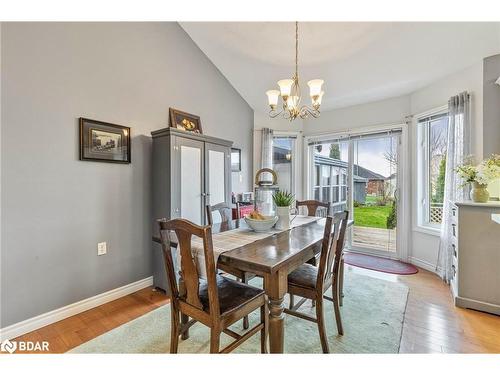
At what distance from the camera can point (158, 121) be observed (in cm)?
282

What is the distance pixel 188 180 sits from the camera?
8.84 feet

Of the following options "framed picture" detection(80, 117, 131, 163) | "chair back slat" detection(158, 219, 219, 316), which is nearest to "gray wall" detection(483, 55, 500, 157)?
"chair back slat" detection(158, 219, 219, 316)

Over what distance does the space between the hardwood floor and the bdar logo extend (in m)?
0.07

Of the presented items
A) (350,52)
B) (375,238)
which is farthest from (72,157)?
(375,238)

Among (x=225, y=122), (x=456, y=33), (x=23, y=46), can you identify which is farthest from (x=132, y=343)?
(x=456, y=33)

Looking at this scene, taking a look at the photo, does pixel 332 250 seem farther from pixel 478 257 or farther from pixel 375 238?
pixel 375 238

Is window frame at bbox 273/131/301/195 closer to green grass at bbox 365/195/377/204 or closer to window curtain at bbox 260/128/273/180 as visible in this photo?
window curtain at bbox 260/128/273/180

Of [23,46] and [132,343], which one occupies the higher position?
[23,46]

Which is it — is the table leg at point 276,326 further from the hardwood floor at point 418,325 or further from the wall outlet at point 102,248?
the wall outlet at point 102,248

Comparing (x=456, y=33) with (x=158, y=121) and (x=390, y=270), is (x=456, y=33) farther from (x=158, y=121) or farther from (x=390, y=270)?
(x=158, y=121)

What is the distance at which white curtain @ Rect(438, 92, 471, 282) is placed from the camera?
102 inches

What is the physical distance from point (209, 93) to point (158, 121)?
1032 millimetres

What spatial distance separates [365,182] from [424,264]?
142 cm
